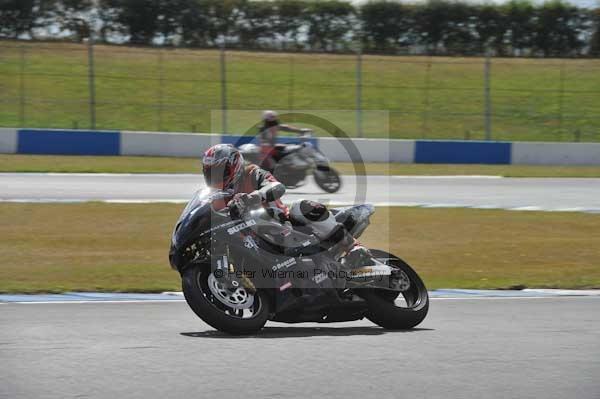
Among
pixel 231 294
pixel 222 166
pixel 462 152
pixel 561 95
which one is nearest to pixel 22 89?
pixel 462 152

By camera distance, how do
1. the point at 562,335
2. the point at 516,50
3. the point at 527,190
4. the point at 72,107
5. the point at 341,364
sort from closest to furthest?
the point at 341,364
the point at 562,335
the point at 527,190
the point at 72,107
the point at 516,50

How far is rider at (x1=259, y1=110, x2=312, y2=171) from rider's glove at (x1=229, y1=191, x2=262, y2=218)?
8367 mm

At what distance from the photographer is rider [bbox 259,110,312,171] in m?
14.8

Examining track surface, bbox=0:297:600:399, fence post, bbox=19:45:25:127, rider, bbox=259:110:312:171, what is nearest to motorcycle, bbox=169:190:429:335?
track surface, bbox=0:297:600:399

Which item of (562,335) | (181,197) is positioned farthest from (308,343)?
(181,197)

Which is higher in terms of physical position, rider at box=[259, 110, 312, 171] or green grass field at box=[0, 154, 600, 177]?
rider at box=[259, 110, 312, 171]

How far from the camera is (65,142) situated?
21.0 metres

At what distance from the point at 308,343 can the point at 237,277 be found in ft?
2.05

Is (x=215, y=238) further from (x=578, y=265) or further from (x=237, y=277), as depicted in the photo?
(x=578, y=265)

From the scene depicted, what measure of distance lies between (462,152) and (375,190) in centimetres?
571

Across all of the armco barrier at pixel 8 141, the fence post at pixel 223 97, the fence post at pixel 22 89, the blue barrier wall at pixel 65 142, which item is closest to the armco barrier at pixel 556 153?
the fence post at pixel 223 97

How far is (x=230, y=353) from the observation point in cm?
579

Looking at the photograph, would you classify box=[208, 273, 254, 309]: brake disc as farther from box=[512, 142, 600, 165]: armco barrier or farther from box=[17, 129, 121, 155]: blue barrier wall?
box=[512, 142, 600, 165]: armco barrier

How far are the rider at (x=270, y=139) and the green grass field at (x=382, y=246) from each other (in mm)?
1791
